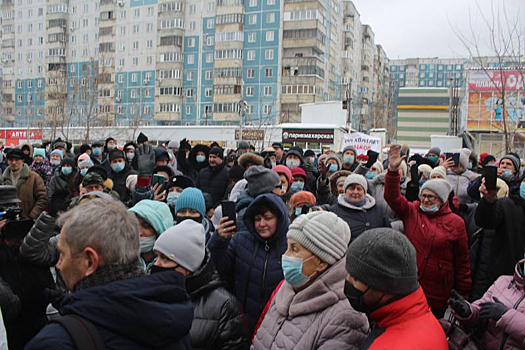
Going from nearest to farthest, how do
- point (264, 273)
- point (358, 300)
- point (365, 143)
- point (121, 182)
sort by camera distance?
1. point (358, 300)
2. point (264, 273)
3. point (121, 182)
4. point (365, 143)

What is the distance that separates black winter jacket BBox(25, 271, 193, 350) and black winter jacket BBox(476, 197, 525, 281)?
11.6ft

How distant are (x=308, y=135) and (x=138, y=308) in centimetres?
3172

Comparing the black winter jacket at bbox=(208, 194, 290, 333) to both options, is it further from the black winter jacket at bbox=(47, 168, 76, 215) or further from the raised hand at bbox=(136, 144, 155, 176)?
the raised hand at bbox=(136, 144, 155, 176)

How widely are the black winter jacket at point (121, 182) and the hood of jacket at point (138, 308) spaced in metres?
5.72

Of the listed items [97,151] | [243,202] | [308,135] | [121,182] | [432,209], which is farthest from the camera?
[308,135]

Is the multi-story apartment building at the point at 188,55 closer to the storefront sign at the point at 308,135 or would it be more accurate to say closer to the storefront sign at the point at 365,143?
the storefront sign at the point at 308,135

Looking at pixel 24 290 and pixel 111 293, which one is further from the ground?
pixel 111 293

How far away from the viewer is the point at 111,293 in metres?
1.83

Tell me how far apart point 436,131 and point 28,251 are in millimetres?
111171

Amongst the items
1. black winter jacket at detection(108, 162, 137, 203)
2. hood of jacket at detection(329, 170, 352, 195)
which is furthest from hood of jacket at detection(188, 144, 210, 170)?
hood of jacket at detection(329, 170, 352, 195)

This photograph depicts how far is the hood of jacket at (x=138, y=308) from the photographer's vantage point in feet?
5.82

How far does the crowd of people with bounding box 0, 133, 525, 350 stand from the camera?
76.7 inches

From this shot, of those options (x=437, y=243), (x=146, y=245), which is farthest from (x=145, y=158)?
(x=437, y=243)

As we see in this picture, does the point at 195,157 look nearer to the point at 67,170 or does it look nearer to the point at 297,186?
the point at 67,170
